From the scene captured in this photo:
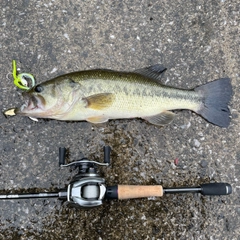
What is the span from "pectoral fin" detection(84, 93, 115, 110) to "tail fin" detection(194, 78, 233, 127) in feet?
2.69

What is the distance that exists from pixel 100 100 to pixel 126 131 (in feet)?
1.51

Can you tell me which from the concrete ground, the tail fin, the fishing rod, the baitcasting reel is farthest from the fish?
the baitcasting reel

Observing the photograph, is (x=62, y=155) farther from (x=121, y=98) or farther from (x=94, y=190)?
(x=121, y=98)

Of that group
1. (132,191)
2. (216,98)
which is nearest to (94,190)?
(132,191)

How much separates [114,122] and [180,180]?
0.82 m

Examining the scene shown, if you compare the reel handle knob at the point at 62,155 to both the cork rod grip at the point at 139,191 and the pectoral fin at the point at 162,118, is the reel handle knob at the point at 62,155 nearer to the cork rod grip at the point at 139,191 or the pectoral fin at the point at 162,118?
the cork rod grip at the point at 139,191

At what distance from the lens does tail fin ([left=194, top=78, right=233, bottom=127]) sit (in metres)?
2.98

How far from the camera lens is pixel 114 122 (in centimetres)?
305

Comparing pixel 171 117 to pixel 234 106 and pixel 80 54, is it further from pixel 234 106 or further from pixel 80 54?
pixel 80 54

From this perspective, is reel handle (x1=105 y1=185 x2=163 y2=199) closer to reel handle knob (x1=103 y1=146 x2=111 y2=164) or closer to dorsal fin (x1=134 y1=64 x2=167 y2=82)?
reel handle knob (x1=103 y1=146 x2=111 y2=164)

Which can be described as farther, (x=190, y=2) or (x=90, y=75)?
(x=190, y=2)

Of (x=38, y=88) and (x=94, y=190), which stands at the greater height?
(x=38, y=88)

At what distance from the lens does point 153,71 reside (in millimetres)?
3023

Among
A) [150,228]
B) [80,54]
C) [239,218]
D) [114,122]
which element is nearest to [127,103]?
[114,122]
